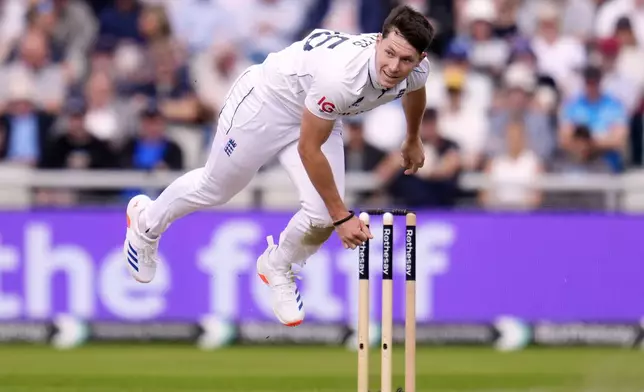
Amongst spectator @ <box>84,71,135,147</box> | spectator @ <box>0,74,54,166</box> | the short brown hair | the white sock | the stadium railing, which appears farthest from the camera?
spectator @ <box>84,71,135,147</box>

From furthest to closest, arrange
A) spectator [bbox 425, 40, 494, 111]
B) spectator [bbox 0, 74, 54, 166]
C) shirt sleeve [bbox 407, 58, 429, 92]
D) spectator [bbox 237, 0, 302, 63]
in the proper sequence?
spectator [bbox 237, 0, 302, 63], spectator [bbox 425, 40, 494, 111], spectator [bbox 0, 74, 54, 166], shirt sleeve [bbox 407, 58, 429, 92]

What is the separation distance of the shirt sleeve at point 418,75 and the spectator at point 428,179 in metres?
4.65

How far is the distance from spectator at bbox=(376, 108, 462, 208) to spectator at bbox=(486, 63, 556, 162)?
0.71m

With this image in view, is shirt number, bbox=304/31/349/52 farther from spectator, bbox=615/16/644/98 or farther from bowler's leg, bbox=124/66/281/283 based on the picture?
spectator, bbox=615/16/644/98

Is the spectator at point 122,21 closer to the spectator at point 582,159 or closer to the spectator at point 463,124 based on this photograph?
the spectator at point 463,124

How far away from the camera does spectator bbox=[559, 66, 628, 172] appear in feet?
45.3

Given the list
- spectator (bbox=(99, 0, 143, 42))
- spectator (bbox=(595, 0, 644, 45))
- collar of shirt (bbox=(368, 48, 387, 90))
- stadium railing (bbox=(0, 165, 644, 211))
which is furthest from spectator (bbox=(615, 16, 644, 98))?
collar of shirt (bbox=(368, 48, 387, 90))

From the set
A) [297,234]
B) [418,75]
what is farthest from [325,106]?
[297,234]

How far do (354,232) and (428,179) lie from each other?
539cm

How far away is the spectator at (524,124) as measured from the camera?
1370cm

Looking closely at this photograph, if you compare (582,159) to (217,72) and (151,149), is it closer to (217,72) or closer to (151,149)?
(217,72)

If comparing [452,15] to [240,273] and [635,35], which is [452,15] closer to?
[635,35]

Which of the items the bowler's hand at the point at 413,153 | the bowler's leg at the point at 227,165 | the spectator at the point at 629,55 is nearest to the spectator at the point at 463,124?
the spectator at the point at 629,55

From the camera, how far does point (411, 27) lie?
24.4 ft
